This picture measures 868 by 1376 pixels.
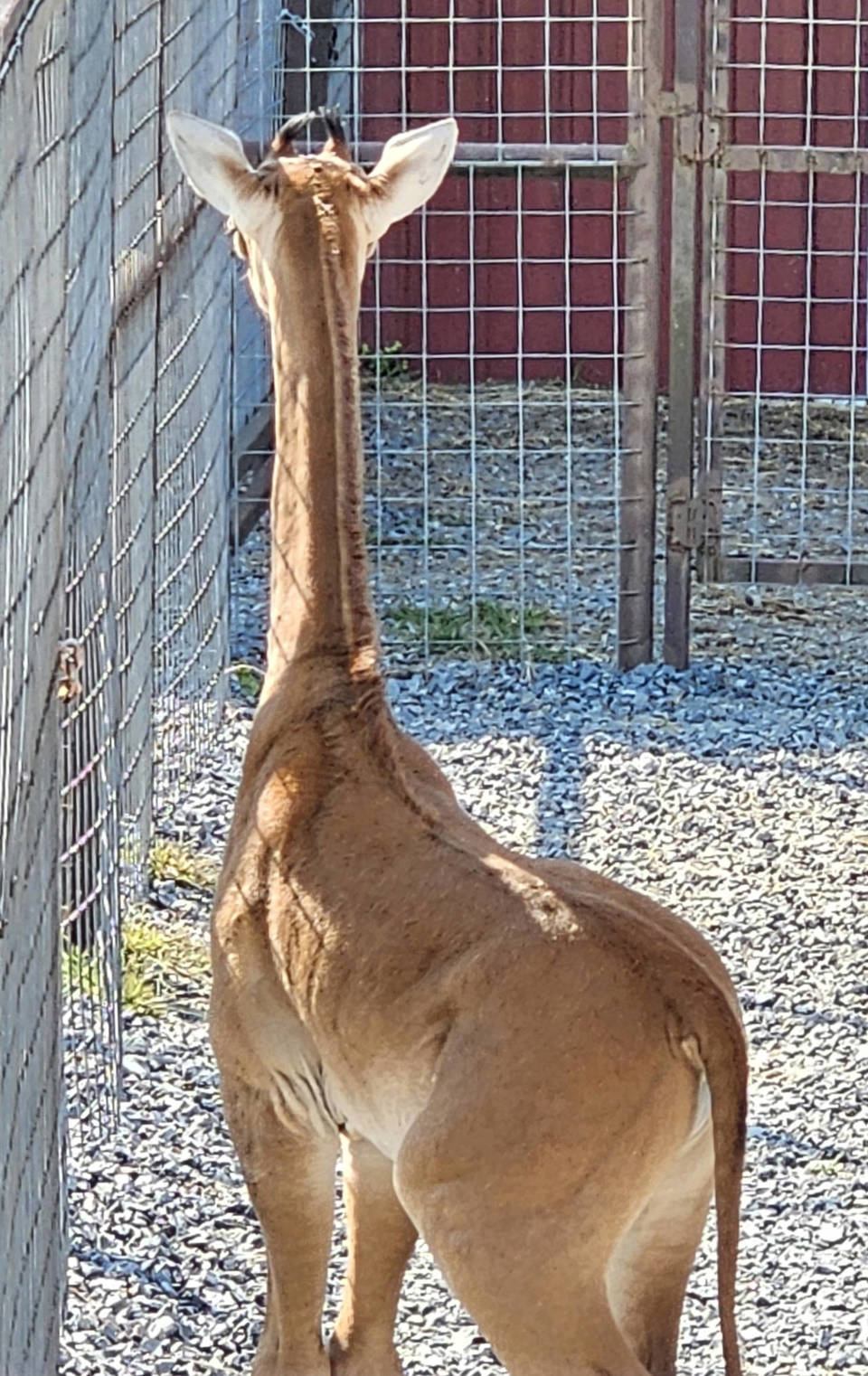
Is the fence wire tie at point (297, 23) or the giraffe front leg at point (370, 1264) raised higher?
the fence wire tie at point (297, 23)

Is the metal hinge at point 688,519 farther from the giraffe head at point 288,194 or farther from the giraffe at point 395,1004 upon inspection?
the giraffe head at point 288,194

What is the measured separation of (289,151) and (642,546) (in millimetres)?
3914

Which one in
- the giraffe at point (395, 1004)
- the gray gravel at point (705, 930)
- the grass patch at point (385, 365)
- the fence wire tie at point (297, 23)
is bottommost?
the gray gravel at point (705, 930)

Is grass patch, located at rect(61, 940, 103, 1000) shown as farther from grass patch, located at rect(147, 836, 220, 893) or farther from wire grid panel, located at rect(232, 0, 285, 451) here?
wire grid panel, located at rect(232, 0, 285, 451)

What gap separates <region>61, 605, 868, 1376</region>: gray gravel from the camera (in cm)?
423

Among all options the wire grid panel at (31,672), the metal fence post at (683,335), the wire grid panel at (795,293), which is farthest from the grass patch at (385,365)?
the wire grid panel at (31,672)

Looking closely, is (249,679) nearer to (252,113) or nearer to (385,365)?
(252,113)

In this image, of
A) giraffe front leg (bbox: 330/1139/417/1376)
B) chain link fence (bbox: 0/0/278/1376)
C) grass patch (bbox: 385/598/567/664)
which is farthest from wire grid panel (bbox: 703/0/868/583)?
giraffe front leg (bbox: 330/1139/417/1376)

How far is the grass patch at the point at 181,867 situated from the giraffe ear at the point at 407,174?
2.41m

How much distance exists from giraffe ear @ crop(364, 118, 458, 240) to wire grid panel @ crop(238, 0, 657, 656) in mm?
3468

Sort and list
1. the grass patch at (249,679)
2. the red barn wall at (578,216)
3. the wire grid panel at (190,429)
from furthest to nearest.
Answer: the red barn wall at (578,216)
the grass patch at (249,679)
the wire grid panel at (190,429)

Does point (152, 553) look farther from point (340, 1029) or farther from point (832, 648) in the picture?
point (832, 648)

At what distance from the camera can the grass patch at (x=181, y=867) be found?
19.6 ft

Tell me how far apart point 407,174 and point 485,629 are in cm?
413
